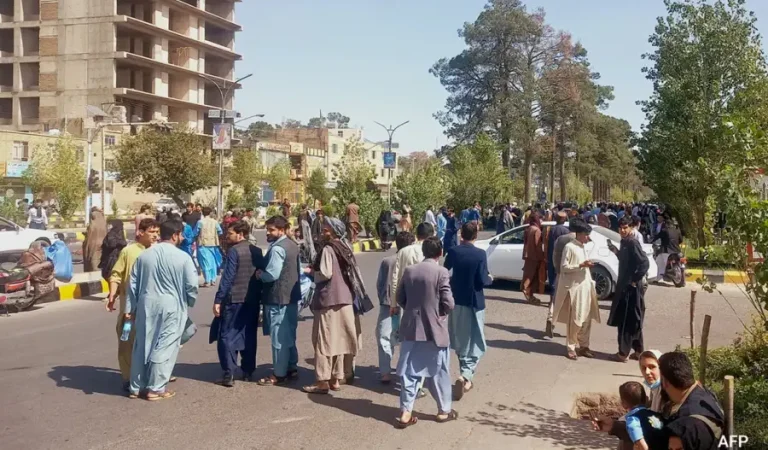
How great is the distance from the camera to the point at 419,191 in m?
30.5

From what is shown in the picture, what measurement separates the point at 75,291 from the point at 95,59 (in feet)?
153

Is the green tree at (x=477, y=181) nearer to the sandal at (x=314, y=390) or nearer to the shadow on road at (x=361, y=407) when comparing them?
the sandal at (x=314, y=390)

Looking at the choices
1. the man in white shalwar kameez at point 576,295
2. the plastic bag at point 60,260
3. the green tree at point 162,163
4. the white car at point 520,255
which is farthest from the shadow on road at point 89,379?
the green tree at point 162,163

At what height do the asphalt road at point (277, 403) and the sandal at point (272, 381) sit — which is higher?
the sandal at point (272, 381)

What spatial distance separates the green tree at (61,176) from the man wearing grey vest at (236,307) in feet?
116

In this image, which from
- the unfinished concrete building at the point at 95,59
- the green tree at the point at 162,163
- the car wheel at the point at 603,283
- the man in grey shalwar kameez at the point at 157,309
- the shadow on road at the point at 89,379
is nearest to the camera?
the man in grey shalwar kameez at the point at 157,309

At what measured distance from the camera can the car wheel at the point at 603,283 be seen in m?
13.7

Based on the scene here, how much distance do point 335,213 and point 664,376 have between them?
81.0 ft

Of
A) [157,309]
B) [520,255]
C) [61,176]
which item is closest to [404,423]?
[157,309]

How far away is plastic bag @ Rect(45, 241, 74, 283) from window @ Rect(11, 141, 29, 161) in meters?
37.3

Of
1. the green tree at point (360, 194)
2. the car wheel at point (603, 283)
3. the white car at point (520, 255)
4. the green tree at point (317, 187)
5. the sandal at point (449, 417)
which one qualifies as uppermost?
the green tree at point (317, 187)

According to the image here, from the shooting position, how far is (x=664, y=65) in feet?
66.8

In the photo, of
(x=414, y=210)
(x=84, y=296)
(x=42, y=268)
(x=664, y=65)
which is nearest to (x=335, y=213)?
(x=414, y=210)

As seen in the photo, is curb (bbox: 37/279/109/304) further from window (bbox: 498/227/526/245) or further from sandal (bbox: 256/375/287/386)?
window (bbox: 498/227/526/245)
